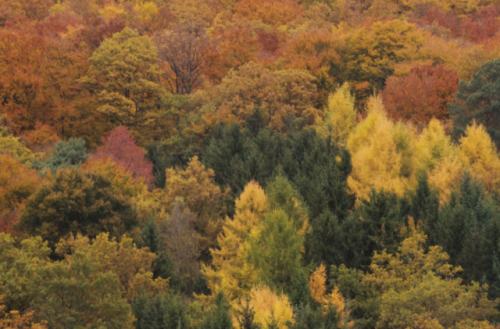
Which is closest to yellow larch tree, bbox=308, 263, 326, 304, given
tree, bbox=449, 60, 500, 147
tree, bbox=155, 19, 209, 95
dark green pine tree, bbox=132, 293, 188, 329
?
dark green pine tree, bbox=132, 293, 188, 329

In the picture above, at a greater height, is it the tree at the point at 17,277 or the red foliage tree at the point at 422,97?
the red foliage tree at the point at 422,97

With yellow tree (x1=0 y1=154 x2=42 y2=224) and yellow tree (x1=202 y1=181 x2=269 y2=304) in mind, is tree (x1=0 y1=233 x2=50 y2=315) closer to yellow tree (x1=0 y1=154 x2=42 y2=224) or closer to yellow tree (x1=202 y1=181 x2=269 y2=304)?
yellow tree (x1=202 y1=181 x2=269 y2=304)

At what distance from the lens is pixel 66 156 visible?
5312cm

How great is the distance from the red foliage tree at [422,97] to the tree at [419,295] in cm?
2999

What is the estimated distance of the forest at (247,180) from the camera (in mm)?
28484

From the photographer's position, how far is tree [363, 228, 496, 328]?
2783cm

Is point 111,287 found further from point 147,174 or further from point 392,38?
point 392,38

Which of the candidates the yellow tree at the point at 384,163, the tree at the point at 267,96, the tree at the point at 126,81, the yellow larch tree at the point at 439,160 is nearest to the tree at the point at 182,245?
the yellow tree at the point at 384,163

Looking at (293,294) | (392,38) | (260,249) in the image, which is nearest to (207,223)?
(260,249)

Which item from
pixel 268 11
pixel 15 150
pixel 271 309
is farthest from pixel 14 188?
pixel 268 11

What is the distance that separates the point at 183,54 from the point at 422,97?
1261 inches

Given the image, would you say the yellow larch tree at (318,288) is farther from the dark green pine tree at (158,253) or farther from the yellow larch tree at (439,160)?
the yellow larch tree at (439,160)

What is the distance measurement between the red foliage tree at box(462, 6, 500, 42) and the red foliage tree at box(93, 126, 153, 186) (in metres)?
54.2

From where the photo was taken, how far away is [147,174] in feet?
193
